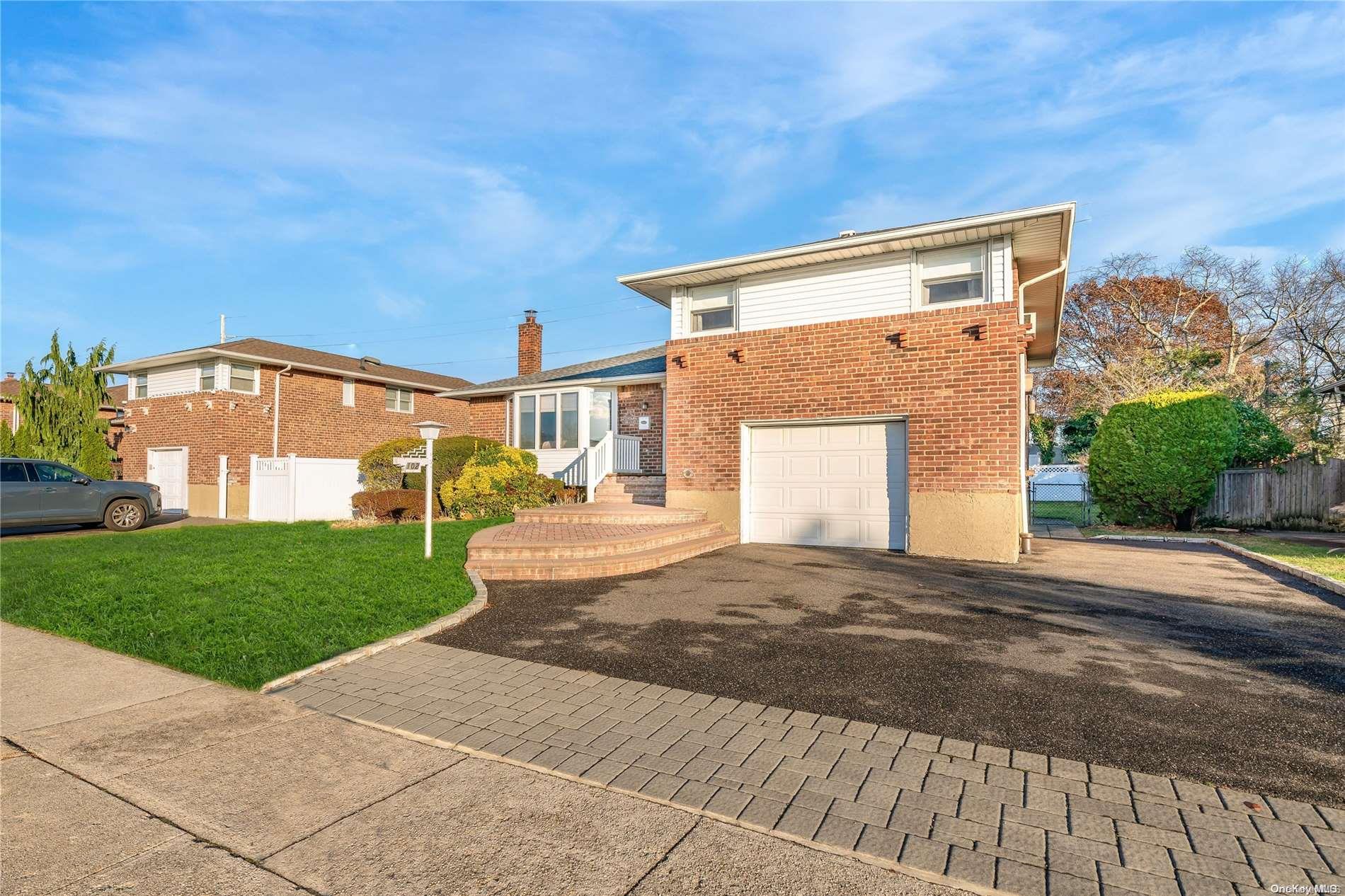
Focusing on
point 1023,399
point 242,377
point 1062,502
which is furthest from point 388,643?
point 1062,502

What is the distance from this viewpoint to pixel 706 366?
→ 39.8ft

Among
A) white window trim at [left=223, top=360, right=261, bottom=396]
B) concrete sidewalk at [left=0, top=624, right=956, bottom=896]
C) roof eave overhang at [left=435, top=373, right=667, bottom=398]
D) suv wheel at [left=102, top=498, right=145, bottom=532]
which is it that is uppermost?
white window trim at [left=223, top=360, right=261, bottom=396]

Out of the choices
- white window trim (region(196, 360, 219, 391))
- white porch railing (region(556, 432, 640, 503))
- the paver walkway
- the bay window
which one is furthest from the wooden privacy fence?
white window trim (region(196, 360, 219, 391))

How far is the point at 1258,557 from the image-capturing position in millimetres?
9406

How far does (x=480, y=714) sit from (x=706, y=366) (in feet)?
29.6

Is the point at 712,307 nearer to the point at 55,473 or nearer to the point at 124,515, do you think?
the point at 124,515

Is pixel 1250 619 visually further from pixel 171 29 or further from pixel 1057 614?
pixel 171 29

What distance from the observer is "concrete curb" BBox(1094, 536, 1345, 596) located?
23.8ft

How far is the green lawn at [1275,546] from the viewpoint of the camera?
8484 mm

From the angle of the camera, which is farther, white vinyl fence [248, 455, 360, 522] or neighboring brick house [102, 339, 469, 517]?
neighboring brick house [102, 339, 469, 517]

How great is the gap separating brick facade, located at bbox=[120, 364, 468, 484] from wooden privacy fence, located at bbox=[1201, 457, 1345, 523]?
68.6ft

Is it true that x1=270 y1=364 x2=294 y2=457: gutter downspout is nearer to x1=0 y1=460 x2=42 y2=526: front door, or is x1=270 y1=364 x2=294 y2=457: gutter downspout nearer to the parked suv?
the parked suv

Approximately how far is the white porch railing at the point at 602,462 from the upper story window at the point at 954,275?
758 centimetres

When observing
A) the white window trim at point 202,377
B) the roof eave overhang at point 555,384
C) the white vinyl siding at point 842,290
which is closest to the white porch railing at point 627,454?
the roof eave overhang at point 555,384
